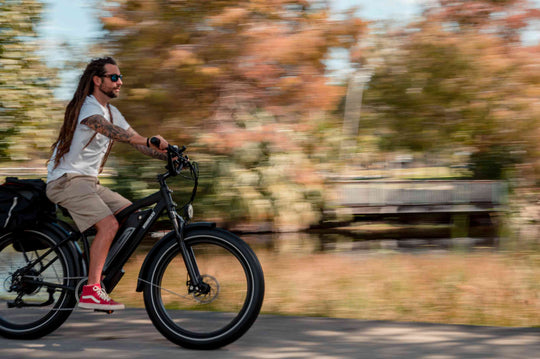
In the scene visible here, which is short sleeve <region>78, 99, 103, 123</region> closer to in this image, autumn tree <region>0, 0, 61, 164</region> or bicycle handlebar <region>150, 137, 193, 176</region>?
bicycle handlebar <region>150, 137, 193, 176</region>

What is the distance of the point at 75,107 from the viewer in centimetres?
413

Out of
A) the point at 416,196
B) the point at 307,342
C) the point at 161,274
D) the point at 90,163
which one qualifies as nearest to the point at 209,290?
the point at 161,274

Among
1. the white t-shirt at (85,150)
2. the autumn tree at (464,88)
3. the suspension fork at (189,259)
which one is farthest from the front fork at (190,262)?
the autumn tree at (464,88)

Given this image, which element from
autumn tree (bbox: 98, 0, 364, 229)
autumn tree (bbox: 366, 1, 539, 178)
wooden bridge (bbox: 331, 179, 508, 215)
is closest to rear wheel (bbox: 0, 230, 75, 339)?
autumn tree (bbox: 98, 0, 364, 229)

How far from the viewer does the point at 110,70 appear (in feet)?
13.7

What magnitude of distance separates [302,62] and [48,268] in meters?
4.25

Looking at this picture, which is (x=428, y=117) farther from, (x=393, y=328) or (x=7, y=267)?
(x=7, y=267)

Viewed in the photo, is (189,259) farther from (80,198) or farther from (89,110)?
(89,110)

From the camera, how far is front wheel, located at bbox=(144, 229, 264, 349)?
3912 millimetres

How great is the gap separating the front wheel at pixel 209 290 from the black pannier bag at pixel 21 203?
86 centimetres

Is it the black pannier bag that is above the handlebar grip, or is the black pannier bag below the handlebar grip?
below

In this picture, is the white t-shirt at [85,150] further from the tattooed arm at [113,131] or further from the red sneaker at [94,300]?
the red sneaker at [94,300]

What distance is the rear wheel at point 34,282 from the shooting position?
427 centimetres

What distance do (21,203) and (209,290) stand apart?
1352 mm
